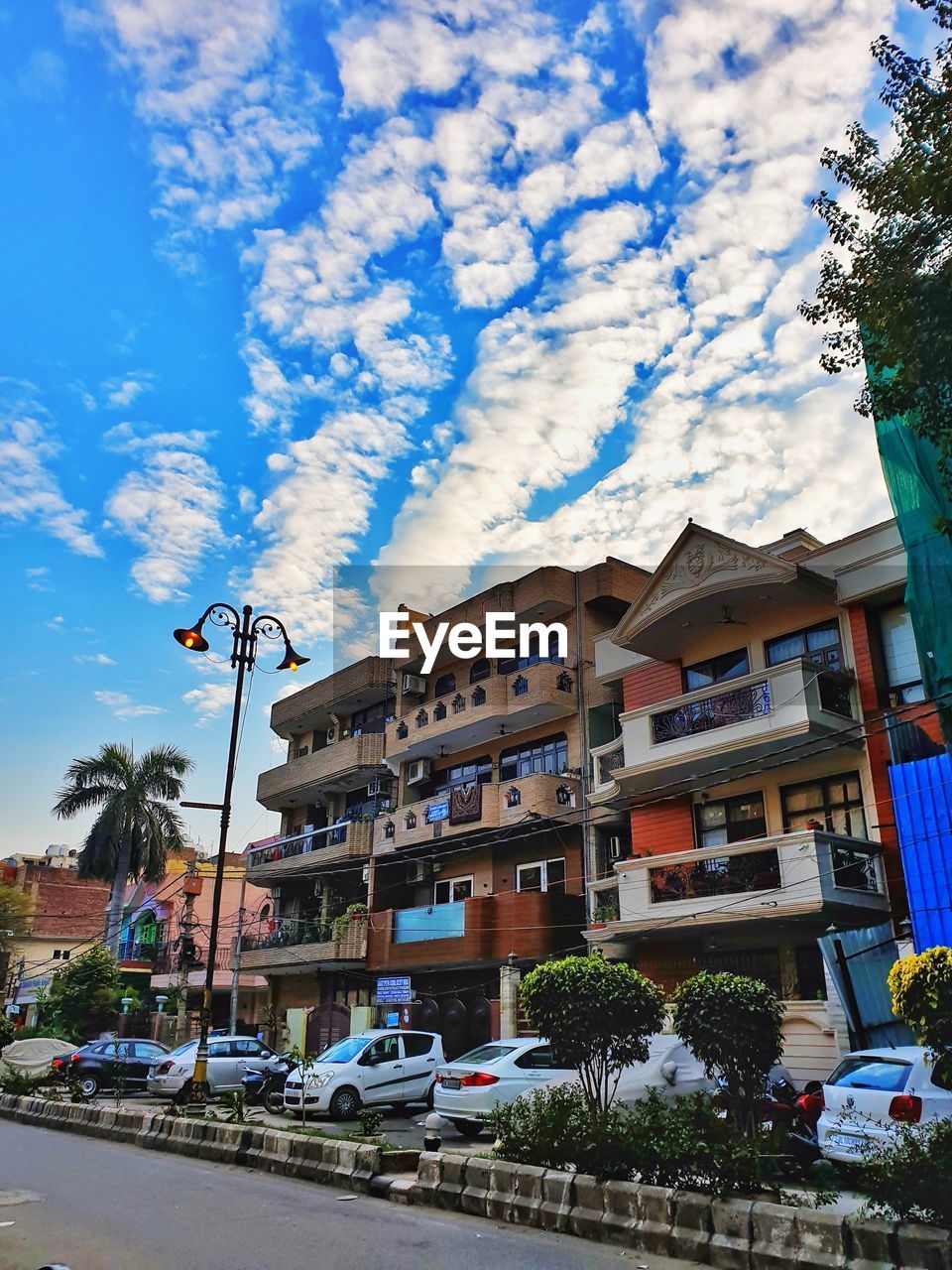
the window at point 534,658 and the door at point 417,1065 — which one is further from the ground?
the window at point 534,658

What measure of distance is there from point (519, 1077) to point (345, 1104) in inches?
202

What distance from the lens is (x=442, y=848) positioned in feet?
104

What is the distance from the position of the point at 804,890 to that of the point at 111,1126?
487 inches

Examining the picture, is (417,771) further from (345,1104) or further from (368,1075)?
(345,1104)

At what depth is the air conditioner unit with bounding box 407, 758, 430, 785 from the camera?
33.4 metres

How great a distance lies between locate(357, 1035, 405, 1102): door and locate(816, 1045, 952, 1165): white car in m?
10.2

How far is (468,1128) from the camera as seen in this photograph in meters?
15.2

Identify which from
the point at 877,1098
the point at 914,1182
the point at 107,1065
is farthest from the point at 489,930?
the point at 914,1182

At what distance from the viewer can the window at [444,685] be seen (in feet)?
113

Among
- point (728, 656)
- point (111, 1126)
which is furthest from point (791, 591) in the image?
point (111, 1126)

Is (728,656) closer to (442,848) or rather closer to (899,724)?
(899,724)

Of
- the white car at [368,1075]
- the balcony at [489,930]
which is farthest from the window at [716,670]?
the white car at [368,1075]

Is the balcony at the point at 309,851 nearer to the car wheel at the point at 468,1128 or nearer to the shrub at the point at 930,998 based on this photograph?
the car wheel at the point at 468,1128

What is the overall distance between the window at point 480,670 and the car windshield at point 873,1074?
2150cm
